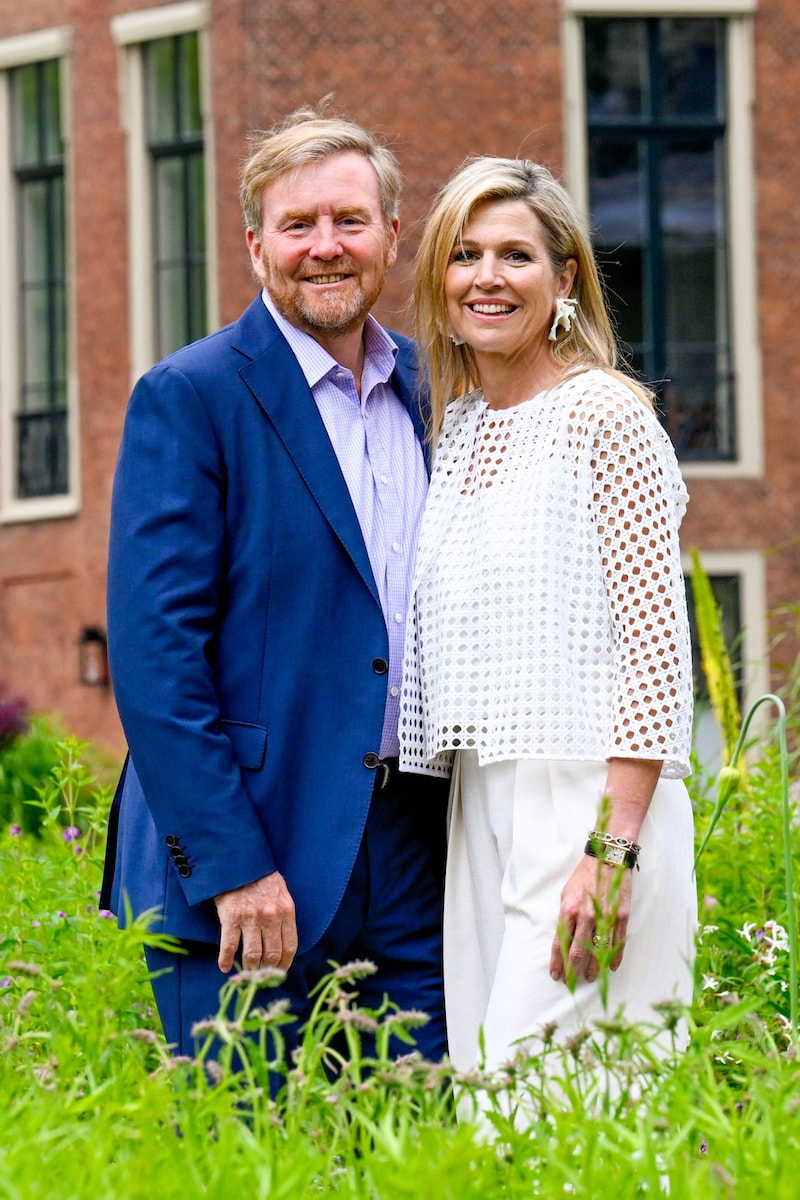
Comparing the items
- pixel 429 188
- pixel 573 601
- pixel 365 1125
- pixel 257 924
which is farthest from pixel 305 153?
pixel 429 188

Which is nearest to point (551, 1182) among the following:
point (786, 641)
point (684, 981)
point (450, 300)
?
point (684, 981)

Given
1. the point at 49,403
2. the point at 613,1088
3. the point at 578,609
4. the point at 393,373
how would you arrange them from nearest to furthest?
the point at 613,1088 < the point at 578,609 < the point at 393,373 < the point at 49,403

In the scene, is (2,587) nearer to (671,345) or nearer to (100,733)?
(100,733)

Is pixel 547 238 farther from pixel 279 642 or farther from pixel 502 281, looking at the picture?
pixel 279 642

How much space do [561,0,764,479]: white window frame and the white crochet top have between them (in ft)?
37.2

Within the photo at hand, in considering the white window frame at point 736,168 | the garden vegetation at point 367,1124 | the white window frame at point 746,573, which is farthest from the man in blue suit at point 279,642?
the white window frame at point 736,168

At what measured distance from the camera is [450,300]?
10.7 ft

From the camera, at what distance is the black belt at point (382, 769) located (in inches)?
127

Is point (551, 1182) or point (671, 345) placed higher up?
point (671, 345)

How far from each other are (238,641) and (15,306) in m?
13.4

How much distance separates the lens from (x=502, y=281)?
10.5 feet

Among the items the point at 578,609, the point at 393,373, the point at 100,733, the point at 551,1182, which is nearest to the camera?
the point at 551,1182

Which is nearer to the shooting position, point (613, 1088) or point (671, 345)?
point (613, 1088)

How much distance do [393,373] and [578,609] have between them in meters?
0.84
